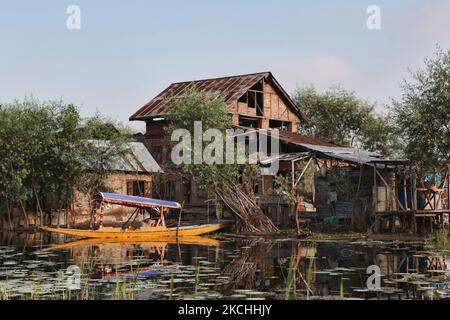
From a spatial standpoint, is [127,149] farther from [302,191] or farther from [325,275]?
[325,275]

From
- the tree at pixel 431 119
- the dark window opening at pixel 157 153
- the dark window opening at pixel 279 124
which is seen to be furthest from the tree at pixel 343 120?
the tree at pixel 431 119

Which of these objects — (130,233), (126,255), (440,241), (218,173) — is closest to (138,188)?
(218,173)

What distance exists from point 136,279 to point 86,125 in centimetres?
2268

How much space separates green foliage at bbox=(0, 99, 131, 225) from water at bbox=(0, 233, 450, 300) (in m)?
9.00

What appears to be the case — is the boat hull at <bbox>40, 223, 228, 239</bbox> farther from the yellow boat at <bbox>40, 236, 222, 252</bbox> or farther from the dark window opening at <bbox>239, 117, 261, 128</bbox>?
the dark window opening at <bbox>239, 117, 261, 128</bbox>

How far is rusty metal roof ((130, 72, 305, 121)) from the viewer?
42.8m

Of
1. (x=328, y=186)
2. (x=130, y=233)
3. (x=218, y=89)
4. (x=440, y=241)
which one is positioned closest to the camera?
(x=440, y=241)

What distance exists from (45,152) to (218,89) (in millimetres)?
14225

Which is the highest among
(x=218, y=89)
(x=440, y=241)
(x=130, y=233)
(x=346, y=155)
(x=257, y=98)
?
(x=218, y=89)

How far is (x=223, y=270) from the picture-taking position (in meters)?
17.1

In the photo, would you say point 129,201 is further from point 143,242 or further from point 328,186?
point 328,186

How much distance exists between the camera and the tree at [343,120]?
56.6 meters

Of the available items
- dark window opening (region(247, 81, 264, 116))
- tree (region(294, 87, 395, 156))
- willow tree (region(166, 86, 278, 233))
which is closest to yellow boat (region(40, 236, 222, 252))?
willow tree (region(166, 86, 278, 233))

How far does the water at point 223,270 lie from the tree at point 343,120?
32060 mm
